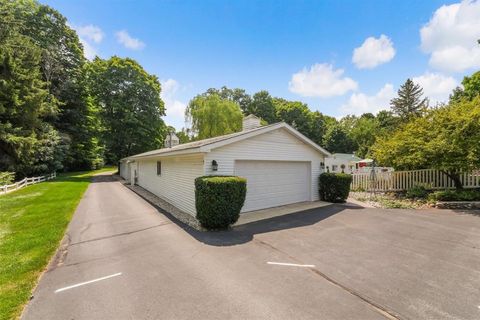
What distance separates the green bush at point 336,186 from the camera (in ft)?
37.9

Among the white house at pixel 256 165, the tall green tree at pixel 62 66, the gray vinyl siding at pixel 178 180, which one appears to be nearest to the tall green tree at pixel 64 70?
the tall green tree at pixel 62 66

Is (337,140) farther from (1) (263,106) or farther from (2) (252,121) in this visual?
(2) (252,121)

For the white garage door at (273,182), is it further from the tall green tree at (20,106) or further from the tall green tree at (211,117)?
the tall green tree at (20,106)

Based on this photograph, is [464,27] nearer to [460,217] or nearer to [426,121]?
[426,121]

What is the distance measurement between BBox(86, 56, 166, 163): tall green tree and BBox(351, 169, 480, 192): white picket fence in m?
25.4

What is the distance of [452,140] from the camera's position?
414 inches

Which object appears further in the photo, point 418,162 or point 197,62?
point 197,62

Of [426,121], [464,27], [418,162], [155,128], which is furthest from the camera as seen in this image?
[155,128]

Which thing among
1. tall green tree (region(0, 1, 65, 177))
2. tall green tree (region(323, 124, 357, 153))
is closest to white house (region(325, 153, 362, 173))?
tall green tree (region(323, 124, 357, 153))

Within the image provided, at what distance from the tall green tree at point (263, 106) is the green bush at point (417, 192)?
41.4 metres

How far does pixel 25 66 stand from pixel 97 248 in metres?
23.4

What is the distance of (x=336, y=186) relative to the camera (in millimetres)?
11570

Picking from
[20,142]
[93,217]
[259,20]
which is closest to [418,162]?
[259,20]

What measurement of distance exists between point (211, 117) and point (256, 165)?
65.4 feet
